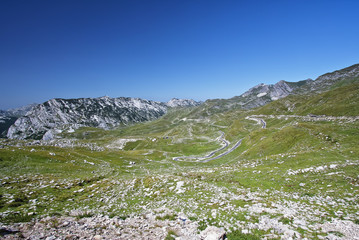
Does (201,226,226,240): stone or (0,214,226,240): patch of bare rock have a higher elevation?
(0,214,226,240): patch of bare rock

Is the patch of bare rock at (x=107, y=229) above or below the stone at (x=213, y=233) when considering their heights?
above

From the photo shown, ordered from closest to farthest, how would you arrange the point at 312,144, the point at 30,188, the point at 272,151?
the point at 30,188 < the point at 312,144 < the point at 272,151

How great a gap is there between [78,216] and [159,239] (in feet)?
27.8

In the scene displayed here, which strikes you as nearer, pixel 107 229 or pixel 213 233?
pixel 213 233

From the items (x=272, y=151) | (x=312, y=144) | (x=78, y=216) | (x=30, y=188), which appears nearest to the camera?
(x=78, y=216)

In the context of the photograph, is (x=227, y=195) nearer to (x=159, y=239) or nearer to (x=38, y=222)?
(x=159, y=239)

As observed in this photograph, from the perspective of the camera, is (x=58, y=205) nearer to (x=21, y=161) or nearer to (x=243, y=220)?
(x=243, y=220)

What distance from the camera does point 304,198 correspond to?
16656 mm

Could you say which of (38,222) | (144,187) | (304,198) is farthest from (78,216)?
(304,198)

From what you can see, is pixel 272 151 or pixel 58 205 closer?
pixel 58 205

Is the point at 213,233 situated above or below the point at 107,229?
below

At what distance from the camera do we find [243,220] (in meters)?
12.7

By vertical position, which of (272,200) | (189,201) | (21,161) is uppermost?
(21,161)

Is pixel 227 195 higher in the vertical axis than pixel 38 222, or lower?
lower
